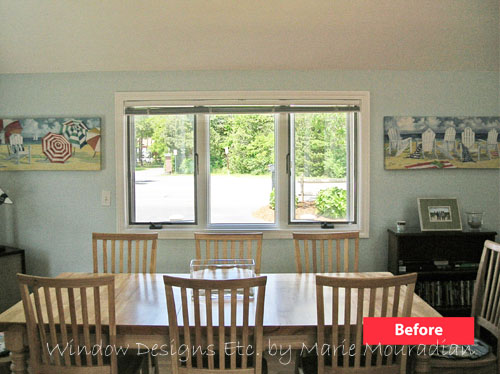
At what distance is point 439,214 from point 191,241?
207cm

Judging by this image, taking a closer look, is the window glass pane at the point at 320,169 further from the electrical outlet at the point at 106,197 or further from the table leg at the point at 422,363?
the table leg at the point at 422,363

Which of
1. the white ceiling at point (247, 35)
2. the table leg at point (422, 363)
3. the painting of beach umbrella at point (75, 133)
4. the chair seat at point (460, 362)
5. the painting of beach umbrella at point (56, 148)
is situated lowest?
the chair seat at point (460, 362)

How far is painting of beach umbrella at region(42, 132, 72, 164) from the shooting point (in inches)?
137

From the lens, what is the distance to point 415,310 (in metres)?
1.92

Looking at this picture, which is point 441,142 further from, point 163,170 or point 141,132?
point 141,132

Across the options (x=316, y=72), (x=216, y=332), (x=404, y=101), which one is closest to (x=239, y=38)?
(x=316, y=72)

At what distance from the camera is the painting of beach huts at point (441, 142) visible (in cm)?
343

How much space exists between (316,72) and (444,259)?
183 cm

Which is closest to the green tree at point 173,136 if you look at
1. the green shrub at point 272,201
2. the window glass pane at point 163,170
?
the window glass pane at point 163,170

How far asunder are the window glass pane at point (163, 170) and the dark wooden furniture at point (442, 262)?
5.88 ft

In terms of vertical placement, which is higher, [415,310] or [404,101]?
[404,101]

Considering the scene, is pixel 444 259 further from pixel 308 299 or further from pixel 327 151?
pixel 308 299

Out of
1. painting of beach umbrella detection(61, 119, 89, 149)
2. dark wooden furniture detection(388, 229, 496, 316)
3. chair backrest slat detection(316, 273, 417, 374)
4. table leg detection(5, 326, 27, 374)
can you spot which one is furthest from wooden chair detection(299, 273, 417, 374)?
painting of beach umbrella detection(61, 119, 89, 149)

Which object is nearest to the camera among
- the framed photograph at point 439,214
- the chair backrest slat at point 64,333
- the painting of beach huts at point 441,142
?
the chair backrest slat at point 64,333
